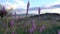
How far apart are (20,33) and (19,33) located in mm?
58

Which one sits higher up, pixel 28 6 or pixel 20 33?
pixel 28 6

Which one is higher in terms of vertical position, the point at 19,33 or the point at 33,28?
the point at 33,28

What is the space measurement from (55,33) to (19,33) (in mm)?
786

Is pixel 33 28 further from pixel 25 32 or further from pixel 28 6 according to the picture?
pixel 25 32

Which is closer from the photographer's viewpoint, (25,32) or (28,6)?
(28,6)

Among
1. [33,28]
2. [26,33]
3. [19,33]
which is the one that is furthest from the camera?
[19,33]

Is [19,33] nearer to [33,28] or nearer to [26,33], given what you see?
[26,33]

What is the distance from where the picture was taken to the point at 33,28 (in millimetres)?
2697

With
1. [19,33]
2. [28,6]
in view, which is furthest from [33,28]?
[19,33]

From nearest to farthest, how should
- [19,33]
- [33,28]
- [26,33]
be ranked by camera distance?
[33,28], [26,33], [19,33]

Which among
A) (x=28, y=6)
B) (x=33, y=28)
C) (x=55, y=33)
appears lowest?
(x=55, y=33)

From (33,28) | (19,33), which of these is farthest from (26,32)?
(33,28)

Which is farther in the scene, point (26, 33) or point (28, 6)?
point (26, 33)

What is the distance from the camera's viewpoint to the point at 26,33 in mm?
3467
